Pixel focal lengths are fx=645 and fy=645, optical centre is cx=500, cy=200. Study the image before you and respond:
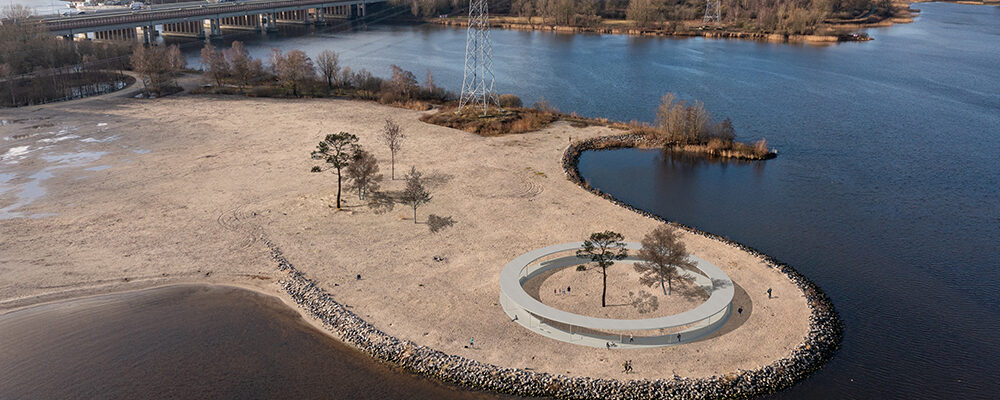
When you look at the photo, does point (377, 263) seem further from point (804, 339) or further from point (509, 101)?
point (509, 101)

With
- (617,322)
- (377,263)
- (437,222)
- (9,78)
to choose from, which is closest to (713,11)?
(437,222)

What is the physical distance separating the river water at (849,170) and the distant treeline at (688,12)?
15226 mm

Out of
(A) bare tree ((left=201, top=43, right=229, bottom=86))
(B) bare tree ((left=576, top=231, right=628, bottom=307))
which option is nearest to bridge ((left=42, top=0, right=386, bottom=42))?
(A) bare tree ((left=201, top=43, right=229, bottom=86))

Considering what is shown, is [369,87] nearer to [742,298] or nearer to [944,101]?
[742,298]

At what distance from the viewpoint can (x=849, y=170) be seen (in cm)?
5297

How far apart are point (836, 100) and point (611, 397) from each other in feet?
212

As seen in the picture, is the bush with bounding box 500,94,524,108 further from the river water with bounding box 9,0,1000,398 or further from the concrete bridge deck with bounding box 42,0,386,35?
the concrete bridge deck with bounding box 42,0,386,35

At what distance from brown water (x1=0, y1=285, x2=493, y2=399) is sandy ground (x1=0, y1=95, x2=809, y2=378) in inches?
68.4

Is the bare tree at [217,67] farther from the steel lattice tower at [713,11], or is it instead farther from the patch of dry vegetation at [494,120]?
the steel lattice tower at [713,11]

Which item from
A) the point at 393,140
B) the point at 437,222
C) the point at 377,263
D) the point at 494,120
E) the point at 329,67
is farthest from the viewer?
the point at 329,67

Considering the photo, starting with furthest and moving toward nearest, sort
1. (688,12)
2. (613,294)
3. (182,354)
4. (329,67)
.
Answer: (688,12) → (329,67) → (613,294) → (182,354)

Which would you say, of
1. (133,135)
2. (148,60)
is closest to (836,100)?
(133,135)

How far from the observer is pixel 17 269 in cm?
3494

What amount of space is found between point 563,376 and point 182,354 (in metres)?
17.2
